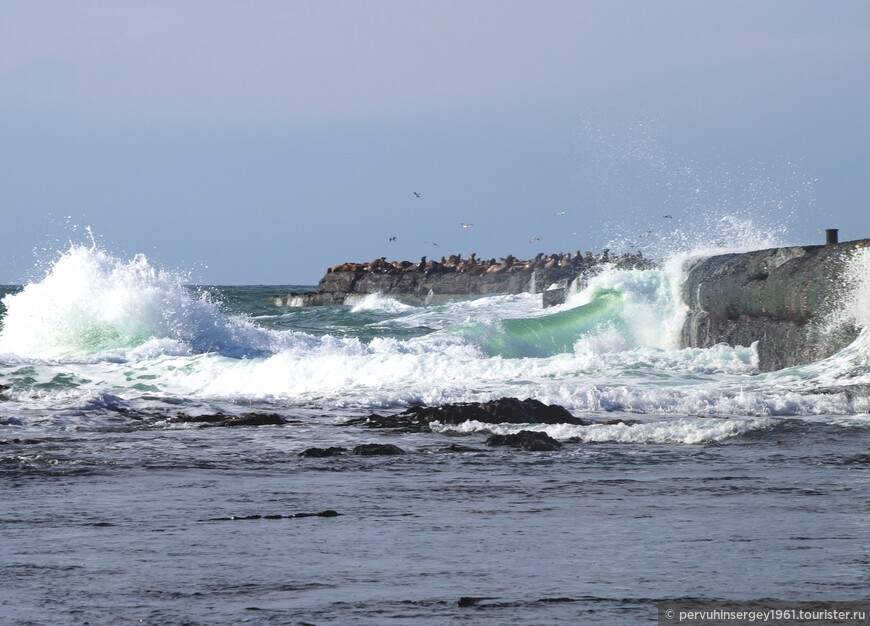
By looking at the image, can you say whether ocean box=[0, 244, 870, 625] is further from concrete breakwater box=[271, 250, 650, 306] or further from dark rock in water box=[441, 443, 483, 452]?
concrete breakwater box=[271, 250, 650, 306]

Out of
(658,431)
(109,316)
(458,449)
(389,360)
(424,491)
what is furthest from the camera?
(109,316)

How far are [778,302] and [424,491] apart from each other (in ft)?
44.3

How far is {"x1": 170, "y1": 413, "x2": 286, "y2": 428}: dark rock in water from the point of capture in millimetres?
14047

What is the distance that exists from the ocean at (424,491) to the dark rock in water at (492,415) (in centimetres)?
28

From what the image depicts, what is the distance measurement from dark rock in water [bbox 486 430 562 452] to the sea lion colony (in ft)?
149

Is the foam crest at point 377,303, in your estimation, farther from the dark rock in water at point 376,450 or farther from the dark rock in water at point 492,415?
the dark rock in water at point 376,450

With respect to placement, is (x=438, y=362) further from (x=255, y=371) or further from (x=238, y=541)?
(x=238, y=541)

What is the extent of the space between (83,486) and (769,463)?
17.5 ft

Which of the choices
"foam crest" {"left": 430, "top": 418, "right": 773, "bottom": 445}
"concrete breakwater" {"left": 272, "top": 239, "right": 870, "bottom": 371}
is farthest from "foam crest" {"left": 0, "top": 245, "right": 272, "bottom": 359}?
"foam crest" {"left": 430, "top": 418, "right": 773, "bottom": 445}

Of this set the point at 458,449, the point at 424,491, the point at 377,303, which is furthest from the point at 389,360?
the point at 377,303

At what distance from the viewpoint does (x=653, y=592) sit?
16.3 ft

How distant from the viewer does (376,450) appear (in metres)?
10.9

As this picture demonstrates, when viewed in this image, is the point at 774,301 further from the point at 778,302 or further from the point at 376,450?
the point at 376,450

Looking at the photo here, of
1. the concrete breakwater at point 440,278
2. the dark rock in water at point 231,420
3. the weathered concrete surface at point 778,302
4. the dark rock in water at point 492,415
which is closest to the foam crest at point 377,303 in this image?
the concrete breakwater at point 440,278
